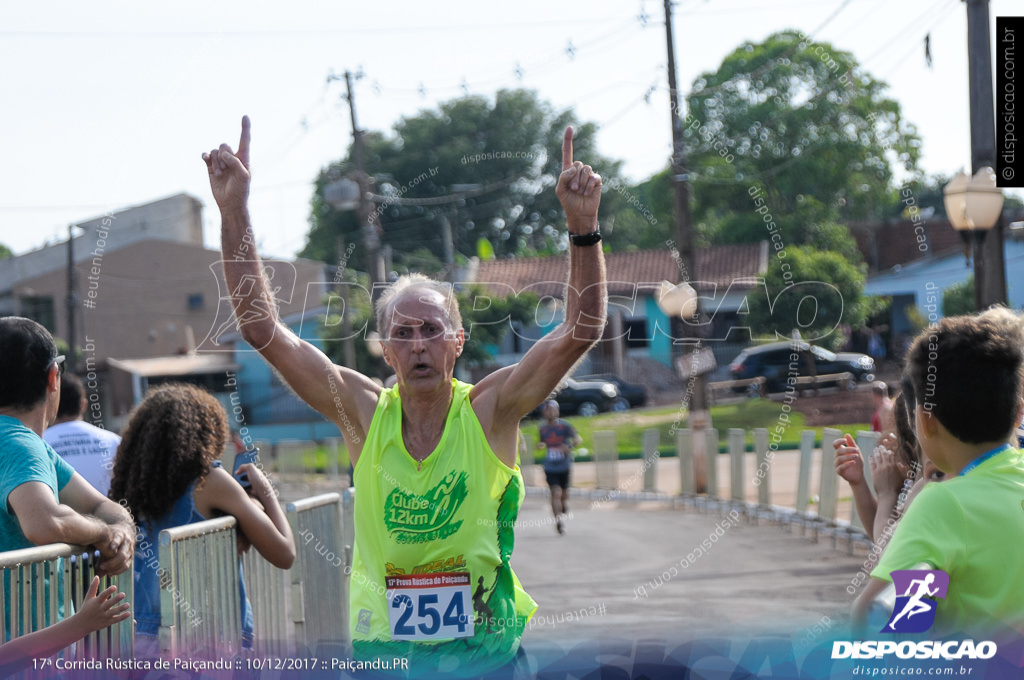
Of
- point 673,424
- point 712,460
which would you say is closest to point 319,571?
point 712,460

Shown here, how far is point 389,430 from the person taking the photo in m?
3.32

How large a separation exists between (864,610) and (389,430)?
1705 mm

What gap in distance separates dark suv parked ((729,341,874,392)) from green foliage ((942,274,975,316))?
3524mm

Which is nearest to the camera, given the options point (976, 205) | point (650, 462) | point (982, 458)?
point (982, 458)

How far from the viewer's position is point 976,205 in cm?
894

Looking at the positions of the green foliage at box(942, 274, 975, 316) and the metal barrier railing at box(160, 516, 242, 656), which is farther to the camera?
the green foliage at box(942, 274, 975, 316)

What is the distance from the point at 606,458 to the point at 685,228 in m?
4.94

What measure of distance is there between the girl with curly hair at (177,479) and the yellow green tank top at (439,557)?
1.25 metres

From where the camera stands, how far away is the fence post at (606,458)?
19766 millimetres

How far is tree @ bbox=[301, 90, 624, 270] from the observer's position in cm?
2769

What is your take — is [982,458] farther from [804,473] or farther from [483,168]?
[483,168]

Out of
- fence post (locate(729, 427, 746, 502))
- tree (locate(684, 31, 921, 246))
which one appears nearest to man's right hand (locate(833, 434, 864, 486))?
fence post (locate(729, 427, 746, 502))

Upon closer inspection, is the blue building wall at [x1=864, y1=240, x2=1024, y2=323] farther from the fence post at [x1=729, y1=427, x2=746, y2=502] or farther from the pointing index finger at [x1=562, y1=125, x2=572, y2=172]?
the pointing index finger at [x1=562, y1=125, x2=572, y2=172]

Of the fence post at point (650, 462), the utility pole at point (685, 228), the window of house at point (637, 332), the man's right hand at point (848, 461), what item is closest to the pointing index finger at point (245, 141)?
the man's right hand at point (848, 461)
